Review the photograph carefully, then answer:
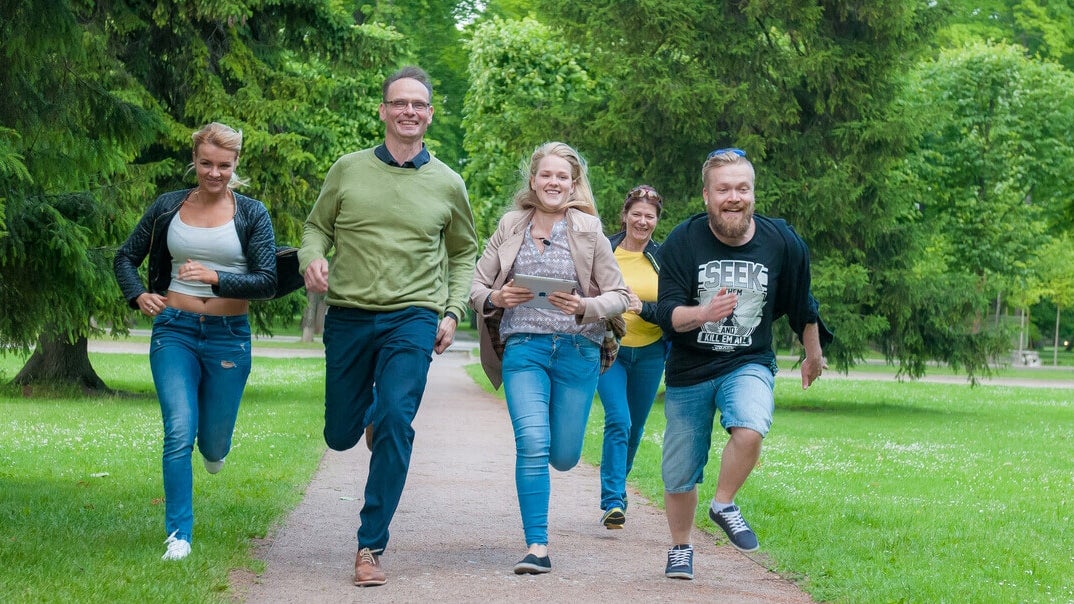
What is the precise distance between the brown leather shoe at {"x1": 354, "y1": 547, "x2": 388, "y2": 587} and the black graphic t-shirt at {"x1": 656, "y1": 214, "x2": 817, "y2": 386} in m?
1.59

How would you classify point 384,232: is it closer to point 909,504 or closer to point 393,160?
point 393,160

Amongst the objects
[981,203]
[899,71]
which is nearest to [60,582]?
[899,71]

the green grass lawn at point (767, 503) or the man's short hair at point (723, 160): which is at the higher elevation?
the man's short hair at point (723, 160)

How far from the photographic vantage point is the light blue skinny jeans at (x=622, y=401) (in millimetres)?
8086

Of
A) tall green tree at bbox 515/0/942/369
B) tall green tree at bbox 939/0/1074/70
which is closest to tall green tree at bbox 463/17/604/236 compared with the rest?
tall green tree at bbox 515/0/942/369

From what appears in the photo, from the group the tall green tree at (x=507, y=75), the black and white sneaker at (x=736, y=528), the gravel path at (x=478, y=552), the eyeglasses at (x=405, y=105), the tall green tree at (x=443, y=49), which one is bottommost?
the gravel path at (x=478, y=552)

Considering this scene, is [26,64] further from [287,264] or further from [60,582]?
[60,582]

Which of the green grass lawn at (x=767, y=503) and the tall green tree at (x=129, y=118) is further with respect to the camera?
the tall green tree at (x=129, y=118)

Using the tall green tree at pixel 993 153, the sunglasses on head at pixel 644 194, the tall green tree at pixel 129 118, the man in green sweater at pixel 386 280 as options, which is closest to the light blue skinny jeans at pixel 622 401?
the sunglasses on head at pixel 644 194

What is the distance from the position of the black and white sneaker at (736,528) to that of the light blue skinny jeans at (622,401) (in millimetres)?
2100

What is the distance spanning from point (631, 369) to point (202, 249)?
9.70 ft

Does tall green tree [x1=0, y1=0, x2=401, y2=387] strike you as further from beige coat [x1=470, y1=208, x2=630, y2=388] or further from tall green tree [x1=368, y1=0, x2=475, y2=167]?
tall green tree [x1=368, y1=0, x2=475, y2=167]

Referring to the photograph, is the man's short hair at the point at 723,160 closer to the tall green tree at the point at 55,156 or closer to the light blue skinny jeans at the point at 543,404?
the light blue skinny jeans at the point at 543,404

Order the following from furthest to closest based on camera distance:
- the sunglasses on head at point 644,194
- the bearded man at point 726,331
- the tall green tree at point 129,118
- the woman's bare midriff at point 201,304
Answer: the sunglasses on head at point 644,194 → the tall green tree at point 129,118 → the woman's bare midriff at point 201,304 → the bearded man at point 726,331
